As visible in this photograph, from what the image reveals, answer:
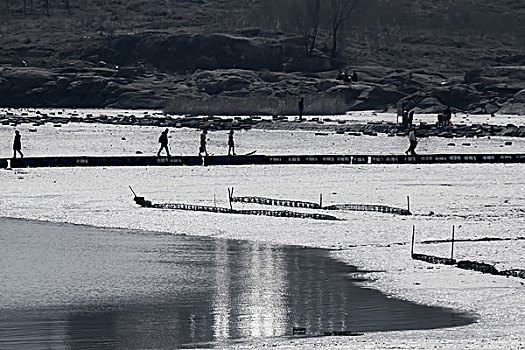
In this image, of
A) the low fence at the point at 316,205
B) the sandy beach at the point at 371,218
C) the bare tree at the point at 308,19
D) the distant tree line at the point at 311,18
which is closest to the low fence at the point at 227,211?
the sandy beach at the point at 371,218

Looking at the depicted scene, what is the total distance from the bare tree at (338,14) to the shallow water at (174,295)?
139m

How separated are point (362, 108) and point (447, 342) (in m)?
120

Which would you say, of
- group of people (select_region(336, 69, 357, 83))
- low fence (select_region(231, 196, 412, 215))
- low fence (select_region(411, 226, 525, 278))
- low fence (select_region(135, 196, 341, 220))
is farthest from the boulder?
low fence (select_region(411, 226, 525, 278))

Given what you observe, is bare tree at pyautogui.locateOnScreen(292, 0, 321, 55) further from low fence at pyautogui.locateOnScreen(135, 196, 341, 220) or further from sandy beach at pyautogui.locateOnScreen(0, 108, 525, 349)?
low fence at pyautogui.locateOnScreen(135, 196, 341, 220)

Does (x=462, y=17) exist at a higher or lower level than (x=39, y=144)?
higher

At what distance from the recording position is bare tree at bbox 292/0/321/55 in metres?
168

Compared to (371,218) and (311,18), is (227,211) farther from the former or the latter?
(311,18)

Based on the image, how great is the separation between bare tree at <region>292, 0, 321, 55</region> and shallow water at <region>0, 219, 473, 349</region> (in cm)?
13755

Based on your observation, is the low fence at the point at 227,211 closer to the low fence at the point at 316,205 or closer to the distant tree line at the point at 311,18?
the low fence at the point at 316,205

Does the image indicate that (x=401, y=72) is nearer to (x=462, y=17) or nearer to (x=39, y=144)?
A: (x=462, y=17)

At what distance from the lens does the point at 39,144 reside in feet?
249

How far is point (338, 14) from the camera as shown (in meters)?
180

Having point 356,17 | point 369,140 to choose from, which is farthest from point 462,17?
point 369,140

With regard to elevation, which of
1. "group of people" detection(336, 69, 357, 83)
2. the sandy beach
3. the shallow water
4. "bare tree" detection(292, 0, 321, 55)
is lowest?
the shallow water
